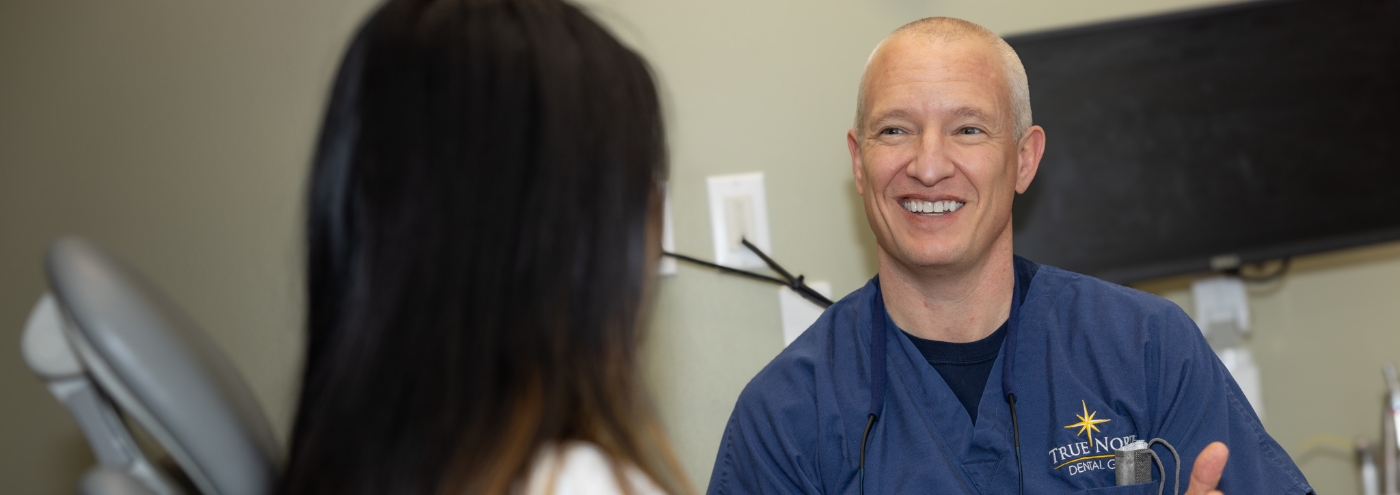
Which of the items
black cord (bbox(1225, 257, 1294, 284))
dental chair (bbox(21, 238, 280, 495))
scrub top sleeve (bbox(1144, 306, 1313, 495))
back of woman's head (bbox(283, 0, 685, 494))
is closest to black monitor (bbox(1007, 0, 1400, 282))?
black cord (bbox(1225, 257, 1294, 284))

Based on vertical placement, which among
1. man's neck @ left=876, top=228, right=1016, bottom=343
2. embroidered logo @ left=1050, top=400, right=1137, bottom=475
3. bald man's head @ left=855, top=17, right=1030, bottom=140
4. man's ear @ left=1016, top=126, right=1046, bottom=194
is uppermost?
bald man's head @ left=855, top=17, right=1030, bottom=140

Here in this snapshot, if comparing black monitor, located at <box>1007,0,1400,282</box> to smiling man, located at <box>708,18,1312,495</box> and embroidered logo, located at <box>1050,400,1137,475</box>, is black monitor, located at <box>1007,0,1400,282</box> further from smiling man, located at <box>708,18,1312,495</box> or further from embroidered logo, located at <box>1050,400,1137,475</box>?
embroidered logo, located at <box>1050,400,1137,475</box>

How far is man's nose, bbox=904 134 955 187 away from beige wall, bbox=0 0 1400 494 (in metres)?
0.43

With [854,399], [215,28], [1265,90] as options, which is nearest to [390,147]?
[854,399]

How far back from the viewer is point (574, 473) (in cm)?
66

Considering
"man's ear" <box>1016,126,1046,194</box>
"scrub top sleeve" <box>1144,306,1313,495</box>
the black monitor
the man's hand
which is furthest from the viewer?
the black monitor

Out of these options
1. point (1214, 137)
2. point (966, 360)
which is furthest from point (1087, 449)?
point (1214, 137)

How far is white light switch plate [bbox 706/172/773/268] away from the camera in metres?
1.90

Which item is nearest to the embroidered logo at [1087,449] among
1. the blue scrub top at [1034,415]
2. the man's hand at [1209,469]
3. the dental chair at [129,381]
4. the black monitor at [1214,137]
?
the blue scrub top at [1034,415]

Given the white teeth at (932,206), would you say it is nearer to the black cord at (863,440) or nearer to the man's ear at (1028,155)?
the man's ear at (1028,155)

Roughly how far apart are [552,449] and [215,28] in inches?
61.1

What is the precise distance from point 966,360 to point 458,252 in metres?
1.00

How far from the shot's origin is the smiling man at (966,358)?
1.36 metres

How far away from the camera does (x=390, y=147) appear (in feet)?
2.22
